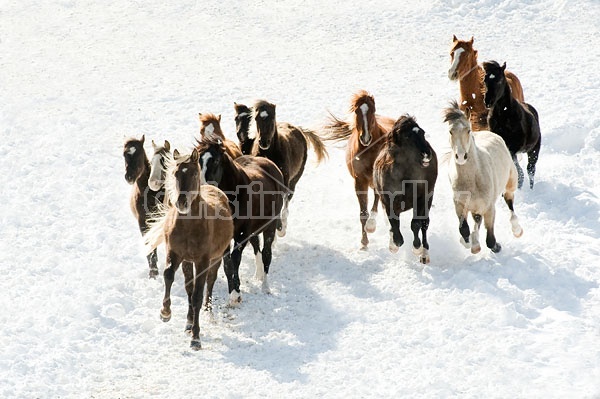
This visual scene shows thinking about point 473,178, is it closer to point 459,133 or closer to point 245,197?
point 459,133

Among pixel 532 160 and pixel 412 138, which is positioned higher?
pixel 412 138

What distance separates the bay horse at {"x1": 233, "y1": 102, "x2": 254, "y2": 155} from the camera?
1270 centimetres

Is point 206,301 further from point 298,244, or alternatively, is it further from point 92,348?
point 298,244

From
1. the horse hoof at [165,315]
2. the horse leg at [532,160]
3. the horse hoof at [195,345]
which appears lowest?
the horse hoof at [195,345]

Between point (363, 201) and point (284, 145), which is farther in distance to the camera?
point (284, 145)

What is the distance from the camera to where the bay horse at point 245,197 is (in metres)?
10.6

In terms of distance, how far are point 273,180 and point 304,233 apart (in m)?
1.84

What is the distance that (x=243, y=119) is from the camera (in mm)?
12742

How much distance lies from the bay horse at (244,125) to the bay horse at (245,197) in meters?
1.13

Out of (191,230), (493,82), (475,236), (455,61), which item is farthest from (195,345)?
(455,61)

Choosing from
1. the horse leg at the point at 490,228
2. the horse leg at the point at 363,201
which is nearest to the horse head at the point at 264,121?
the horse leg at the point at 363,201

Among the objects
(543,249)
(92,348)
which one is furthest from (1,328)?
(543,249)

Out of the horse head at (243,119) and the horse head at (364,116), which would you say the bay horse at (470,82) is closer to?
the horse head at (364,116)

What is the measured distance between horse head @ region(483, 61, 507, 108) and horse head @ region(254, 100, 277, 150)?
336 cm
